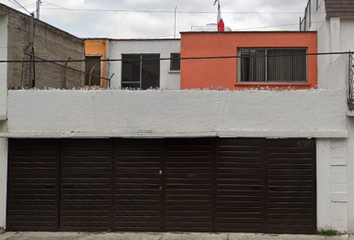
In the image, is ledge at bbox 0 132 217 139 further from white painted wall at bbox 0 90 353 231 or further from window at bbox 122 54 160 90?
window at bbox 122 54 160 90

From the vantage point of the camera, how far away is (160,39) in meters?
19.0

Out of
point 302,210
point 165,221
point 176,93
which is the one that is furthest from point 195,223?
point 176,93

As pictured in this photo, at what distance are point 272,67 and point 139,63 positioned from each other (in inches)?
296

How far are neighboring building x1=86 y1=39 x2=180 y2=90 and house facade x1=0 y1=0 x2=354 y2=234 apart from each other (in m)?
10.3

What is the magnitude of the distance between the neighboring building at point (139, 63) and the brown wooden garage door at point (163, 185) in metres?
10.6

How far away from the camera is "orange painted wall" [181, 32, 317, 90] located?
13.9m

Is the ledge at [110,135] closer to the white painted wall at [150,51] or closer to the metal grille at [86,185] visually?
the metal grille at [86,185]

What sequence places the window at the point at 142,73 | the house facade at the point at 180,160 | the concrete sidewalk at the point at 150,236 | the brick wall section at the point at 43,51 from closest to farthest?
the concrete sidewalk at the point at 150,236
the house facade at the point at 180,160
the brick wall section at the point at 43,51
the window at the point at 142,73

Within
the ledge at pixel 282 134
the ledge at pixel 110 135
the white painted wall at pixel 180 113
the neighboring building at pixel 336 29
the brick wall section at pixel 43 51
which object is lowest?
the ledge at pixel 110 135

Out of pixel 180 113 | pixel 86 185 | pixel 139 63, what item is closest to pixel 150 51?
pixel 139 63

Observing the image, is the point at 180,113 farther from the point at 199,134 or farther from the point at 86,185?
the point at 86,185

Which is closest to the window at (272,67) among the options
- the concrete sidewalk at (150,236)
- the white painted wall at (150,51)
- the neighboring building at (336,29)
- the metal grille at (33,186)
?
the neighboring building at (336,29)

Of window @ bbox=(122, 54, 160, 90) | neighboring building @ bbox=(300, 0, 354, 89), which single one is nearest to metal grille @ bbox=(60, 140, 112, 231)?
neighboring building @ bbox=(300, 0, 354, 89)

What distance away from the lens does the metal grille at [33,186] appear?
862cm
